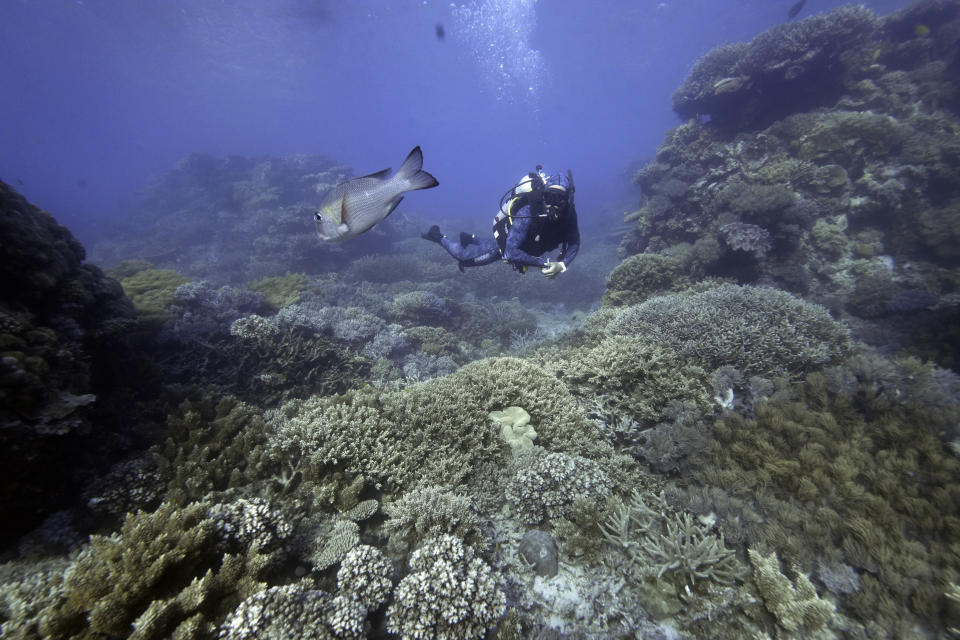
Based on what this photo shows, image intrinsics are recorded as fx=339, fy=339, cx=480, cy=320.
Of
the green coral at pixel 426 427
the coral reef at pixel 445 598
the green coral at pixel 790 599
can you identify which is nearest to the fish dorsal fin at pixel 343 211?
the green coral at pixel 426 427

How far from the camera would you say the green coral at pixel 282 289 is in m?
10.9

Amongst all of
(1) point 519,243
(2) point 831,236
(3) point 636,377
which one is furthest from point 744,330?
(2) point 831,236

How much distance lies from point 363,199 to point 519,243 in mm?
3393

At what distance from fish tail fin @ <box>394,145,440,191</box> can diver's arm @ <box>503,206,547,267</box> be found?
2750mm

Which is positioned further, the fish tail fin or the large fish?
the fish tail fin

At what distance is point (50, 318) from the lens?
367 centimetres

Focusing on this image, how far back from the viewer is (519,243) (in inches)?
237

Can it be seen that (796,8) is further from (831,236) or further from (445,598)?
(445,598)

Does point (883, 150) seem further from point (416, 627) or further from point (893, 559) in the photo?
point (416, 627)

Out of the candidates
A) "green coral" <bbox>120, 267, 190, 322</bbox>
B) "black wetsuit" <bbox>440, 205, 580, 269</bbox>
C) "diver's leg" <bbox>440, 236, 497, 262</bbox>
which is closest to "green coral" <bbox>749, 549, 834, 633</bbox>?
"black wetsuit" <bbox>440, 205, 580, 269</bbox>

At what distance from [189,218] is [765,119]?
3642 cm

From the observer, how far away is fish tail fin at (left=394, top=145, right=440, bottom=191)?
10.7 feet

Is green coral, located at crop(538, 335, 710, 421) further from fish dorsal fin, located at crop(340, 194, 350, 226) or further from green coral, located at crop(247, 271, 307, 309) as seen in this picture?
green coral, located at crop(247, 271, 307, 309)

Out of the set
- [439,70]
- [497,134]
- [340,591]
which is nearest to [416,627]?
[340,591]
